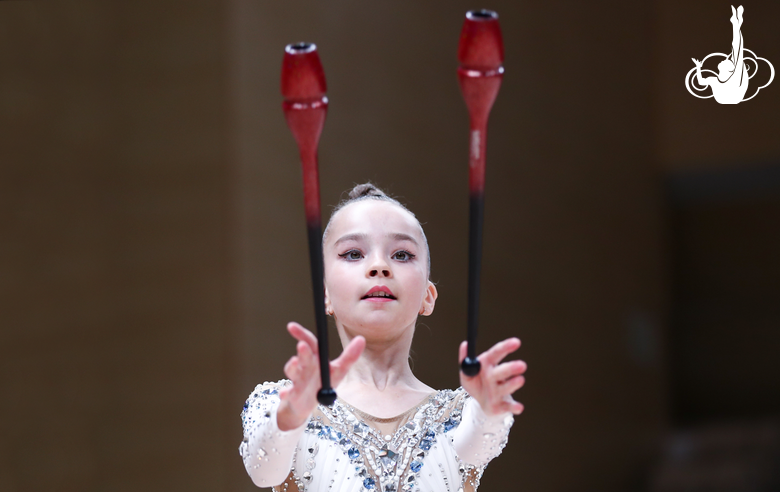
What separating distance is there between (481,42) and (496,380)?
1.67ft

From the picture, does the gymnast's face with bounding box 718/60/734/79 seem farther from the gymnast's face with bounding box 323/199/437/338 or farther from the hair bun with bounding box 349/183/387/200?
the gymnast's face with bounding box 323/199/437/338

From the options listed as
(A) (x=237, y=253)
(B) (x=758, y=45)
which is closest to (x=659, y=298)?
(B) (x=758, y=45)

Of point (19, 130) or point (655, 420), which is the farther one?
point (655, 420)

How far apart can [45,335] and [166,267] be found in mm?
616

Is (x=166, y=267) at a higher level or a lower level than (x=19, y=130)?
lower

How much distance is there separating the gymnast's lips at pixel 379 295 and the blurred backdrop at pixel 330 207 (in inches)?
77.2

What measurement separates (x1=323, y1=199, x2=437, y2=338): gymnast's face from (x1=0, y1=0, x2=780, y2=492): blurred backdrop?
1.90 m

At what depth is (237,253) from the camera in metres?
3.86

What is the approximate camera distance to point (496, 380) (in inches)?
58.4

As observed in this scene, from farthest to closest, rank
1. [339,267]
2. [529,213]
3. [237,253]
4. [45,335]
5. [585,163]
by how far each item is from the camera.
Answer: [585,163] < [529,213] < [45,335] < [237,253] < [339,267]

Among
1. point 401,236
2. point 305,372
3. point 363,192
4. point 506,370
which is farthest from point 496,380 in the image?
point 363,192

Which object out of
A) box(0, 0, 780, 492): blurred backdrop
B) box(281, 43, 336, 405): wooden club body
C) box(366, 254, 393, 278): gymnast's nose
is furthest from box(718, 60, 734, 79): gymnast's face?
box(281, 43, 336, 405): wooden club body

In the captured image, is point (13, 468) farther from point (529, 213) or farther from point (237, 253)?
point (529, 213)

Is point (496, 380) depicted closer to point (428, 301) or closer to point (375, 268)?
point (375, 268)
